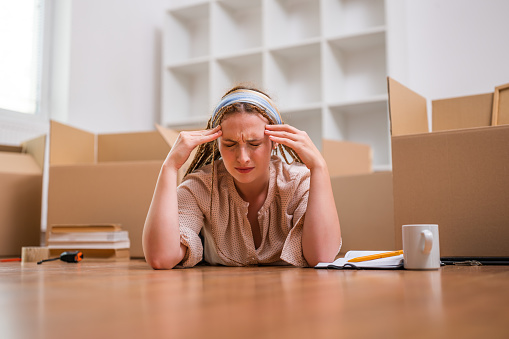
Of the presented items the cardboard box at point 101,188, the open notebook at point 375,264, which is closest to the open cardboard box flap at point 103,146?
the cardboard box at point 101,188

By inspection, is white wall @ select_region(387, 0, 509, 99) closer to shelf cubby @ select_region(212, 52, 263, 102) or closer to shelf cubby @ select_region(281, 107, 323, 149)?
shelf cubby @ select_region(281, 107, 323, 149)

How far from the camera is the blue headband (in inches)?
41.9

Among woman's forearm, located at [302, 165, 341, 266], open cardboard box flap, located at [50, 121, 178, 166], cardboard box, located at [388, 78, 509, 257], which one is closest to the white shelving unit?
open cardboard box flap, located at [50, 121, 178, 166]

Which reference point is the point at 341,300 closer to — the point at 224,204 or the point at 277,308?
the point at 277,308

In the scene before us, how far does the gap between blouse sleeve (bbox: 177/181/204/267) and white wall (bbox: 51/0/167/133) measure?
1649 mm

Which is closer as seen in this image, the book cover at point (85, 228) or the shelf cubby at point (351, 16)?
the book cover at point (85, 228)

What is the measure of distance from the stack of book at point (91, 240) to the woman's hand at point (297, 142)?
28.7 inches

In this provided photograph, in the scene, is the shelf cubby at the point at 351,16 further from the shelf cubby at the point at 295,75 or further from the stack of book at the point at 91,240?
the stack of book at the point at 91,240

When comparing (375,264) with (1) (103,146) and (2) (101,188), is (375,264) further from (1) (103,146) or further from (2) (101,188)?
(1) (103,146)

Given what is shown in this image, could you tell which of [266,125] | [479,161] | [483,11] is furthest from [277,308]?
[483,11]

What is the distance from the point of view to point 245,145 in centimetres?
103

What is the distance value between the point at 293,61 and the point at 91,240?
1.80 metres

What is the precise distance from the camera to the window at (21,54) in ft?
8.03

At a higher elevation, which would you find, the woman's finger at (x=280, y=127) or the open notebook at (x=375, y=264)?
the woman's finger at (x=280, y=127)
